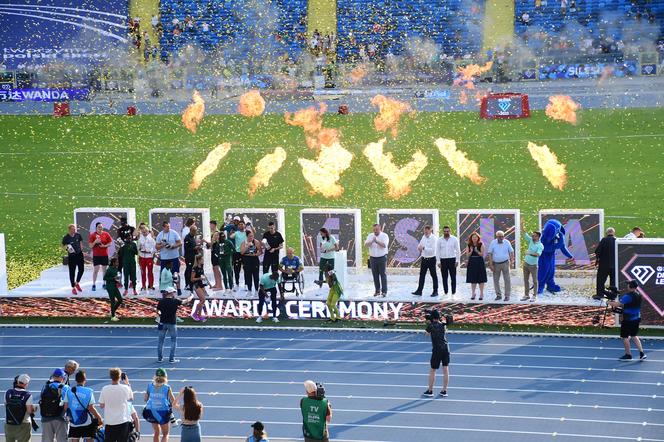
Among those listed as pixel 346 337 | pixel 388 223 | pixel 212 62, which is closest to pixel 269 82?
pixel 212 62

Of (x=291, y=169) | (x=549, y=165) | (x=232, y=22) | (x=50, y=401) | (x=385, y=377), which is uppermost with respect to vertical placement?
(x=232, y=22)

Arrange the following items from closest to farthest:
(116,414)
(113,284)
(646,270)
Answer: (116,414) → (646,270) → (113,284)

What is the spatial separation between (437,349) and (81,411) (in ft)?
17.4

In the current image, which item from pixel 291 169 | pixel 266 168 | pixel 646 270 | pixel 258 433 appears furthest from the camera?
pixel 266 168

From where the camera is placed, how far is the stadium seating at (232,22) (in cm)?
5716

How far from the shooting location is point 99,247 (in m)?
24.2

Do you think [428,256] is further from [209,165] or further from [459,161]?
[209,165]

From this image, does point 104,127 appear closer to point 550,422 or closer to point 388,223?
point 388,223

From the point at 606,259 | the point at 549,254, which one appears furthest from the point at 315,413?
the point at 549,254

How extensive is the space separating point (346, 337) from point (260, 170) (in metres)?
16.7

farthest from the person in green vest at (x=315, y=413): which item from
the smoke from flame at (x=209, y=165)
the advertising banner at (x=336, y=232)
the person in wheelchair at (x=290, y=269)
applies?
the smoke from flame at (x=209, y=165)

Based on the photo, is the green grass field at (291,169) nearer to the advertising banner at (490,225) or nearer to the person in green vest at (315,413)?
the advertising banner at (490,225)

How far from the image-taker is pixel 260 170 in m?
37.6

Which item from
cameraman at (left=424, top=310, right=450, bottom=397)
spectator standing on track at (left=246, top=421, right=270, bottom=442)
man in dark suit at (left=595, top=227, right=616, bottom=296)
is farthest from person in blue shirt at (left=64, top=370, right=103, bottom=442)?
man in dark suit at (left=595, top=227, right=616, bottom=296)
